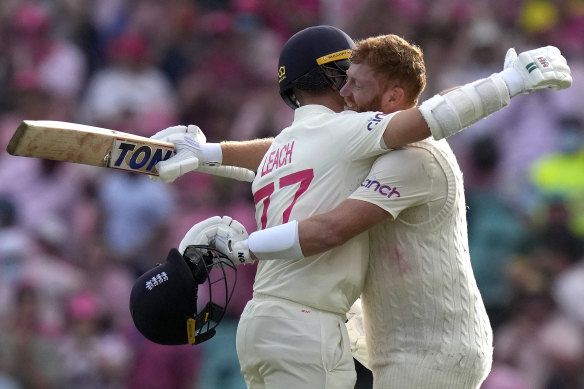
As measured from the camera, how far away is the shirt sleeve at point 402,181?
4.37 metres

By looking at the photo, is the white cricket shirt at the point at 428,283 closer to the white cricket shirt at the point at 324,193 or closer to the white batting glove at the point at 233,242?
the white cricket shirt at the point at 324,193

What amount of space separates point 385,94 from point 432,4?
5231 millimetres

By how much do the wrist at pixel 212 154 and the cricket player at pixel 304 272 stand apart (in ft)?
1.70

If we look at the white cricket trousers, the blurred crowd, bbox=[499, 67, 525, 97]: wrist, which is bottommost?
the blurred crowd

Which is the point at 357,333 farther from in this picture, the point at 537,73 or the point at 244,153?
the point at 537,73

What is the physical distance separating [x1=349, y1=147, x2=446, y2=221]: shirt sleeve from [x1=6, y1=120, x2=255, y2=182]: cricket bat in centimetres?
97

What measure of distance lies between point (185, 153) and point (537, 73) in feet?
5.14

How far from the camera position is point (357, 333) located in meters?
4.96

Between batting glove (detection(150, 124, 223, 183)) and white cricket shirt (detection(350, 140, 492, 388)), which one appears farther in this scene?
batting glove (detection(150, 124, 223, 183))

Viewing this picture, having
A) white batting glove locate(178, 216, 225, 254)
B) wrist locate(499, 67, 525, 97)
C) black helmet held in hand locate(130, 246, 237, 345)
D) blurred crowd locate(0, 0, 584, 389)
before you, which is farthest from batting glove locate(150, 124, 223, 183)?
blurred crowd locate(0, 0, 584, 389)

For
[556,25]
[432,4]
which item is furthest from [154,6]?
[556,25]

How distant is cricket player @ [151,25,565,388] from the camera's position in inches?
173

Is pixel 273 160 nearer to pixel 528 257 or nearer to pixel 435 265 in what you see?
pixel 435 265

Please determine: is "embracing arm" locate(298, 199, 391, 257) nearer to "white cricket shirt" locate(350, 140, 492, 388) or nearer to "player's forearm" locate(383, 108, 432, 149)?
"white cricket shirt" locate(350, 140, 492, 388)
